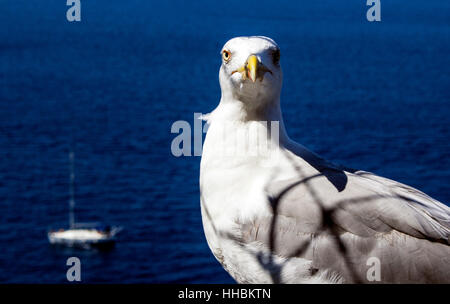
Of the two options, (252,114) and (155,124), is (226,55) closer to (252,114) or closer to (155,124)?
(252,114)

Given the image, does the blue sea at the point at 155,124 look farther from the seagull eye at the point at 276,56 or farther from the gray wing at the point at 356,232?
the gray wing at the point at 356,232

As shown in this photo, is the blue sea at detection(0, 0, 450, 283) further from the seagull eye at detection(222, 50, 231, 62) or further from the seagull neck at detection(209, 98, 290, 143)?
the seagull eye at detection(222, 50, 231, 62)

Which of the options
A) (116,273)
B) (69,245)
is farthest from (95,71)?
(116,273)

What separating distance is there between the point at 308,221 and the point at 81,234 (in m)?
65.2

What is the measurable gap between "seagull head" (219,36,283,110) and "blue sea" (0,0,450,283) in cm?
4751

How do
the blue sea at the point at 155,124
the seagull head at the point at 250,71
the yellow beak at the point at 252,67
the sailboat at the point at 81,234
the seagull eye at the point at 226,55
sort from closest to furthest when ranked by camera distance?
the yellow beak at the point at 252,67 → the seagull head at the point at 250,71 → the seagull eye at the point at 226,55 → the blue sea at the point at 155,124 → the sailboat at the point at 81,234

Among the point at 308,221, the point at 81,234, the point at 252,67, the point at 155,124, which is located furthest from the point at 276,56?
the point at 155,124

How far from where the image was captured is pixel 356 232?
417 cm

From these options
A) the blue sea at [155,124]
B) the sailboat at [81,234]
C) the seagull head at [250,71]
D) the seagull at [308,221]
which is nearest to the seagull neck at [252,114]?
the seagull head at [250,71]

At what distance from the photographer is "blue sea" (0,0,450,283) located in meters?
61.2

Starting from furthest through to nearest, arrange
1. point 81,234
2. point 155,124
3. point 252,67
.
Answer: point 155,124, point 81,234, point 252,67

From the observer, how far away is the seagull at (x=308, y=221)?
416cm

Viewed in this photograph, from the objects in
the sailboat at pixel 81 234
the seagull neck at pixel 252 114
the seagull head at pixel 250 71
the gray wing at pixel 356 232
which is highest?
the seagull head at pixel 250 71

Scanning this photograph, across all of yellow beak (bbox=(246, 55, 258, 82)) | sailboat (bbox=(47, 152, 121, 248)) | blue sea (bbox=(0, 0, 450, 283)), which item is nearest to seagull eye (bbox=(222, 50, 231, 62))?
yellow beak (bbox=(246, 55, 258, 82))
